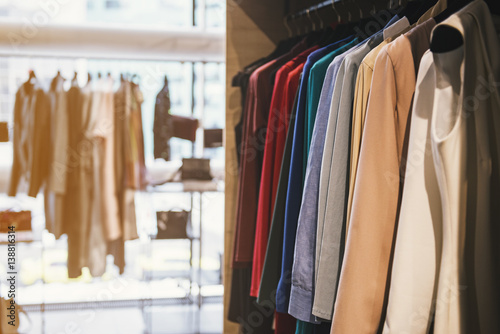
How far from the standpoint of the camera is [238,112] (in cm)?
205

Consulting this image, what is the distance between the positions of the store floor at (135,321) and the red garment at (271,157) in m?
1.46

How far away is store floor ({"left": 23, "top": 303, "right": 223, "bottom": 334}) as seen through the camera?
9.02 feet

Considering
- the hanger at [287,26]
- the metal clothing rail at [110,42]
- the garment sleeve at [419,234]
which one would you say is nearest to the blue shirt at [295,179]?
the garment sleeve at [419,234]

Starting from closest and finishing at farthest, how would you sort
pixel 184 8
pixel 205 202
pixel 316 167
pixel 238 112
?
1. pixel 316 167
2. pixel 238 112
3. pixel 205 202
4. pixel 184 8

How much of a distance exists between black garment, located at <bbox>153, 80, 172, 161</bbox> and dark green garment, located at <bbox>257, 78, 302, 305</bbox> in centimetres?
109

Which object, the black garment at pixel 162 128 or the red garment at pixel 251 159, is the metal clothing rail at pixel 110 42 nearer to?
the black garment at pixel 162 128

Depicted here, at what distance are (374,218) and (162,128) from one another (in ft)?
5.28

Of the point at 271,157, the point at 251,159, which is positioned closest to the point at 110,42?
the point at 251,159

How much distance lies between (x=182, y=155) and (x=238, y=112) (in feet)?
2.27

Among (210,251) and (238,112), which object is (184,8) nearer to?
(238,112)

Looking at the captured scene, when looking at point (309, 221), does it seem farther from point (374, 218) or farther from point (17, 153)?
point (17, 153)

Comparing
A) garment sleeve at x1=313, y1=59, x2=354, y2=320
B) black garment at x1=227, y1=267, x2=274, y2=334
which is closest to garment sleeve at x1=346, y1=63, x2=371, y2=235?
garment sleeve at x1=313, y1=59, x2=354, y2=320

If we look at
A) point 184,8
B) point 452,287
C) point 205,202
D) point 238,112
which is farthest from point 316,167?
point 184,8

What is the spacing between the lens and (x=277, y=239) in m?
1.48
